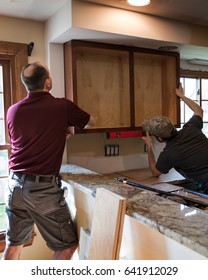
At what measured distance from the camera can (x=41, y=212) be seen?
5.38 ft

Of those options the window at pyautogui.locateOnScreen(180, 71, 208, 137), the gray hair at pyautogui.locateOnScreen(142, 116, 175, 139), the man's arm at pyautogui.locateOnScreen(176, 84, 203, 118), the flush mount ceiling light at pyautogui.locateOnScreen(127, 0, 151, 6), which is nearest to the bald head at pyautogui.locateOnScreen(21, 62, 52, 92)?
the flush mount ceiling light at pyautogui.locateOnScreen(127, 0, 151, 6)

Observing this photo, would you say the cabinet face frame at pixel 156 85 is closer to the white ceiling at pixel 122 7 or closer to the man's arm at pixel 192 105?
the man's arm at pixel 192 105

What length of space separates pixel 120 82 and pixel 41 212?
1.50m

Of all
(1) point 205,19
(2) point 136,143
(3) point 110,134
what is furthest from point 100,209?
(1) point 205,19

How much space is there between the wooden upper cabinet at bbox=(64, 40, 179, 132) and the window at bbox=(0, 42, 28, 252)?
1.28 ft

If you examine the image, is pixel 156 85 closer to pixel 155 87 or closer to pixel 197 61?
pixel 155 87

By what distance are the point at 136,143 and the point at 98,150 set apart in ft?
1.55

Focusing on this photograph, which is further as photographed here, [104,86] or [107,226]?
[104,86]

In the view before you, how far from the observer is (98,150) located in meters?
2.76

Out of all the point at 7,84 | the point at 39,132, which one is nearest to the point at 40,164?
the point at 39,132

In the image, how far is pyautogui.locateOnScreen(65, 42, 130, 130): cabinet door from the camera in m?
2.48
